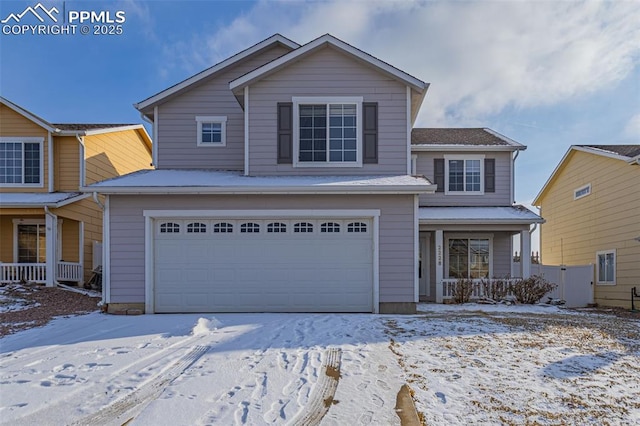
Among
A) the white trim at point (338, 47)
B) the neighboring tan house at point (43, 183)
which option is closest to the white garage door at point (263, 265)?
the white trim at point (338, 47)

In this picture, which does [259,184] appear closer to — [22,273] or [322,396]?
[322,396]

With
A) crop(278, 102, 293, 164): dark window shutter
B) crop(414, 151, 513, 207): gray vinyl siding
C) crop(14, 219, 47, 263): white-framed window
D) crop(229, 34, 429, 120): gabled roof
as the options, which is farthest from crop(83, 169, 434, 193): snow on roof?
crop(14, 219, 47, 263): white-framed window

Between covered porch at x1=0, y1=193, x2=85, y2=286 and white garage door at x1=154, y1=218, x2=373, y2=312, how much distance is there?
21.3 feet

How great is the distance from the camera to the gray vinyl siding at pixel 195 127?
41.4ft

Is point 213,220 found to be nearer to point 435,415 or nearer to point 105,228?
point 105,228

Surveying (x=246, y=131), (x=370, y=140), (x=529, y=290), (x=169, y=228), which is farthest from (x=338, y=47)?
(x=529, y=290)

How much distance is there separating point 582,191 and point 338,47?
11.5 meters

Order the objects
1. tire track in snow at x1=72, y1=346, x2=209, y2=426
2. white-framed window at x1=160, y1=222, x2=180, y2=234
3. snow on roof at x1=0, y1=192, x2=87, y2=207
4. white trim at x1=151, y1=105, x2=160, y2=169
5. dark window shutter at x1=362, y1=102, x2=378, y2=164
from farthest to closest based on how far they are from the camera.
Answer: snow on roof at x1=0, y1=192, x2=87, y2=207 → white trim at x1=151, y1=105, x2=160, y2=169 → dark window shutter at x1=362, y1=102, x2=378, y2=164 → white-framed window at x1=160, y1=222, x2=180, y2=234 → tire track in snow at x1=72, y1=346, x2=209, y2=426

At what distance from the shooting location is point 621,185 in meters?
14.0

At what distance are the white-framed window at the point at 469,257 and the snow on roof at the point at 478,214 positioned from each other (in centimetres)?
107

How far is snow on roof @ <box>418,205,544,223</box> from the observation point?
13.4 m

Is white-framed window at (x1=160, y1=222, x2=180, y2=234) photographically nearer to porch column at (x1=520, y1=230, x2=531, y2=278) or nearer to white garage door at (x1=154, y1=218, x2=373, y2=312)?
white garage door at (x1=154, y1=218, x2=373, y2=312)

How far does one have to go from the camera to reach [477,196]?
15.0 metres

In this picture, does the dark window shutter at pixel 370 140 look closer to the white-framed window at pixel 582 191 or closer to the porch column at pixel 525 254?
the porch column at pixel 525 254
